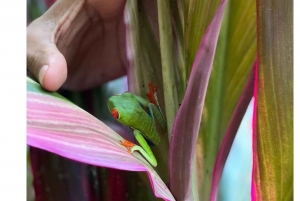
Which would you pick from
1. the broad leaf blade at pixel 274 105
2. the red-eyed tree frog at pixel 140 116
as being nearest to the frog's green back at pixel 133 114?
the red-eyed tree frog at pixel 140 116

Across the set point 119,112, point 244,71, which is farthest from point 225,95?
point 119,112

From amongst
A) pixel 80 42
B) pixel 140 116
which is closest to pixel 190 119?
pixel 140 116

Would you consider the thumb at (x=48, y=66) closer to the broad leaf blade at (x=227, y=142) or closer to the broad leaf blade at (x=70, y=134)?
the broad leaf blade at (x=70, y=134)

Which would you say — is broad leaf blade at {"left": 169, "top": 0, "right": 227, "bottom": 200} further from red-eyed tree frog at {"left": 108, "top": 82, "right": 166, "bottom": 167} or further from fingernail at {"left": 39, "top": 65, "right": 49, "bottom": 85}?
fingernail at {"left": 39, "top": 65, "right": 49, "bottom": 85}

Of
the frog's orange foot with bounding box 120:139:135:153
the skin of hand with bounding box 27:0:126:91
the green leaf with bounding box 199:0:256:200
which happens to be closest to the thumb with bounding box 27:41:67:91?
the skin of hand with bounding box 27:0:126:91

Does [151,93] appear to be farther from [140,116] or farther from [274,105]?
[274,105]
